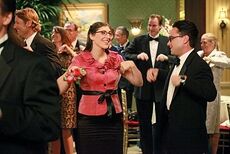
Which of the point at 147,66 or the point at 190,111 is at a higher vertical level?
the point at 190,111

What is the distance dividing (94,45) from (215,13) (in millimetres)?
5298

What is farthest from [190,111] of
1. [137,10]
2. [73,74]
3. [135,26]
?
[137,10]

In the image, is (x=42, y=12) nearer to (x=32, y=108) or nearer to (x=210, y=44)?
(x=210, y=44)

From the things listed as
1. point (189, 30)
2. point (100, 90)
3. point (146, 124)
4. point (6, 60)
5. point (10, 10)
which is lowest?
point (146, 124)

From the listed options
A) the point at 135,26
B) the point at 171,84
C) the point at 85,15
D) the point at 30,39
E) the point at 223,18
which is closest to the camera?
the point at 171,84

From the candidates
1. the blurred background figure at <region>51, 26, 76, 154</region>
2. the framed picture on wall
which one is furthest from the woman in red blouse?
the framed picture on wall

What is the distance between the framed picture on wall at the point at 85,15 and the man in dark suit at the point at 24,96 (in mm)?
7952

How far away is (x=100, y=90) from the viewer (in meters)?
3.75

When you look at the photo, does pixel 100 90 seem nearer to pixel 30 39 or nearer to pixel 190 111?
pixel 190 111

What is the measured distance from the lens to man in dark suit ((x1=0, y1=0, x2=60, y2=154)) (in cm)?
157

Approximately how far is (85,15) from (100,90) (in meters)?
6.09

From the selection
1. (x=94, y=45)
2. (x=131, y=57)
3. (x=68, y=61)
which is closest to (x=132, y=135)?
(x=131, y=57)

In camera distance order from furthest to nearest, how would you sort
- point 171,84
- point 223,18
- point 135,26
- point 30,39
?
point 135,26
point 223,18
point 30,39
point 171,84

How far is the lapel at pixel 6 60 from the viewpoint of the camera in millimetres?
1586
